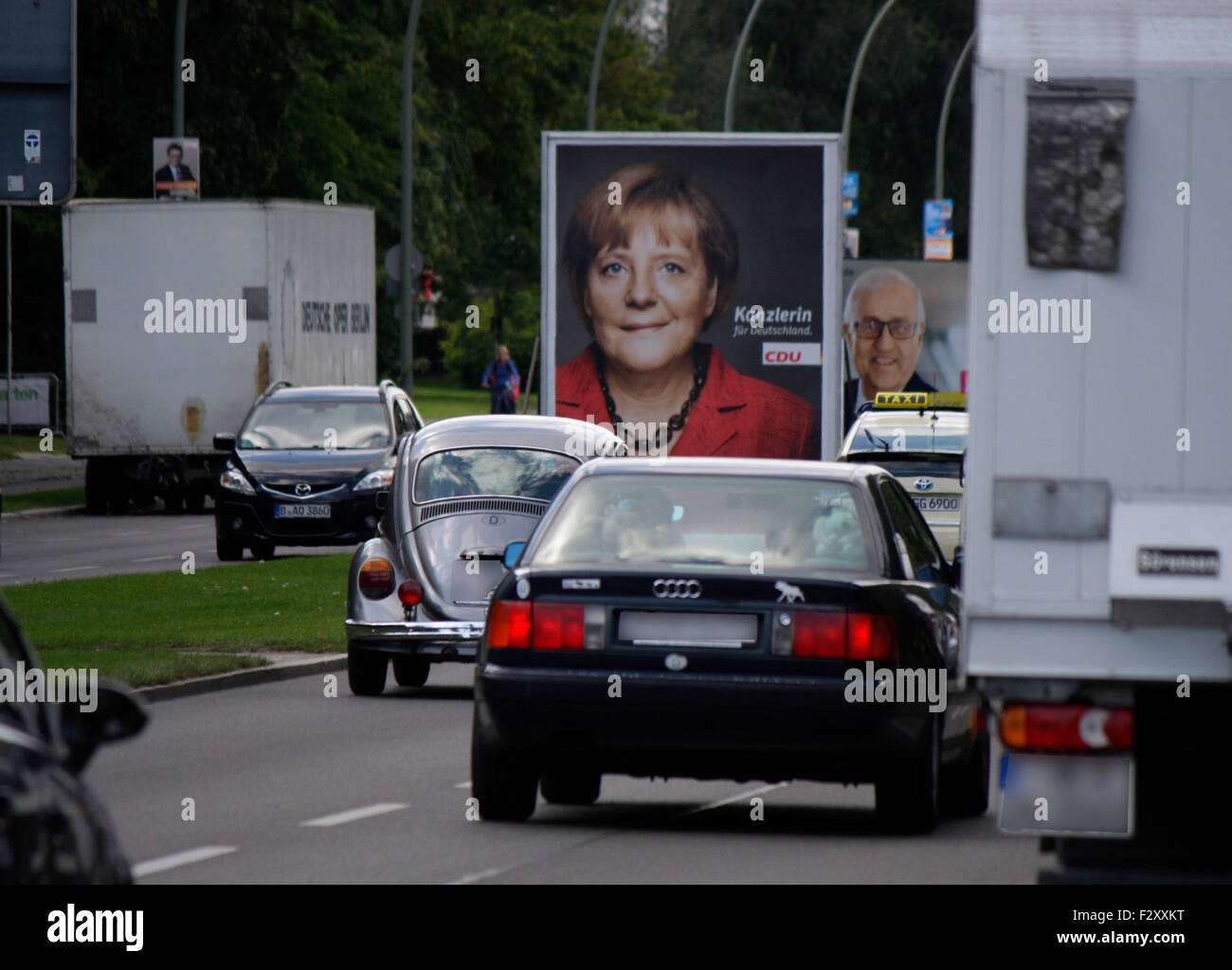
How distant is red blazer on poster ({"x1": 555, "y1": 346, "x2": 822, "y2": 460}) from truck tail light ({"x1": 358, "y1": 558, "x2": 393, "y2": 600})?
16.5 ft

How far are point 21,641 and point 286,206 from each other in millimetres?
29727

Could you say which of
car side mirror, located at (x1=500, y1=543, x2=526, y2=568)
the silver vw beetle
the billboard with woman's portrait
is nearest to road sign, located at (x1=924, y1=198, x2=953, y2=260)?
the billboard with woman's portrait

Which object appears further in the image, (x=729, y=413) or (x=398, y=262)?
(x=398, y=262)

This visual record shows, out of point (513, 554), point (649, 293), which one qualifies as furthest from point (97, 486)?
point (513, 554)

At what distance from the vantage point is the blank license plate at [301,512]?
2722cm

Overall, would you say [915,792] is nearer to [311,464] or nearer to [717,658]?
[717,658]

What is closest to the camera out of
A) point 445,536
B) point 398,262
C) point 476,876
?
point 476,876

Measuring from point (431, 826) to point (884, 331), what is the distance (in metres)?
32.4

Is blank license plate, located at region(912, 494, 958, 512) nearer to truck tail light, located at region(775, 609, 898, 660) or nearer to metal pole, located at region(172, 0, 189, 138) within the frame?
truck tail light, located at region(775, 609, 898, 660)

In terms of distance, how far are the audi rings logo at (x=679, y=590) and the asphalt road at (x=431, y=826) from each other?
94cm

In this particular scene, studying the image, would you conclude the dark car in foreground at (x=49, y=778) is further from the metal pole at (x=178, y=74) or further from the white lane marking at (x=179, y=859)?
the metal pole at (x=178, y=74)

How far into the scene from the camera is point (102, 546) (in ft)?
98.4

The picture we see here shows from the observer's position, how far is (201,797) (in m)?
11.3
